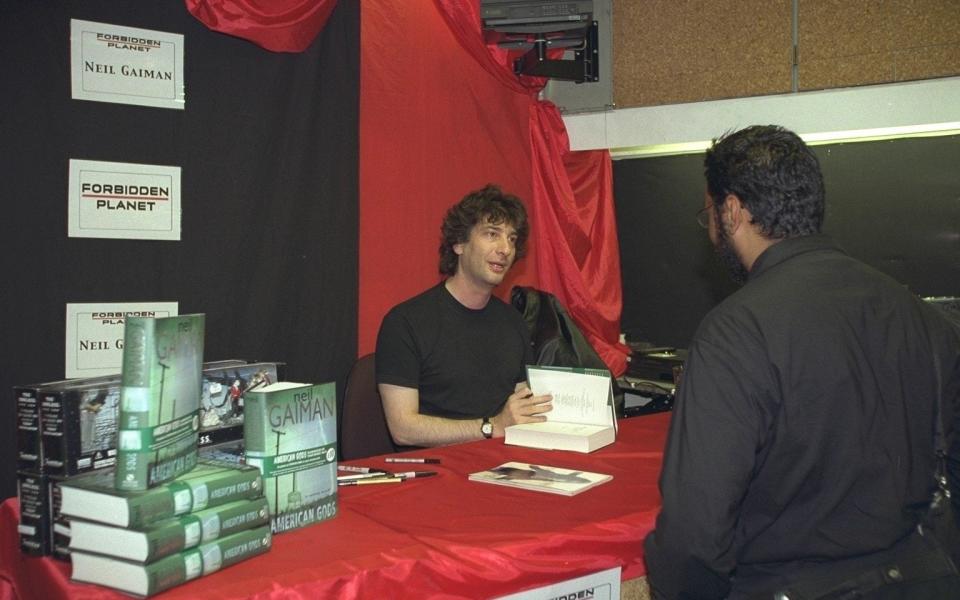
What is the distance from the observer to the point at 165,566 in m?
1.31

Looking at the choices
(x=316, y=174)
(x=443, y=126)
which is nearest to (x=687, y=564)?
(x=316, y=174)

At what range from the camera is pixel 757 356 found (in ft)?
4.64

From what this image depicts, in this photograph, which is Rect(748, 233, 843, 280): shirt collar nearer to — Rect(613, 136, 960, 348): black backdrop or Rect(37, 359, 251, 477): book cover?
Rect(37, 359, 251, 477): book cover

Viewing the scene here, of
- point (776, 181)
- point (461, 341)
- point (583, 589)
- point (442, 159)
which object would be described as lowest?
point (583, 589)

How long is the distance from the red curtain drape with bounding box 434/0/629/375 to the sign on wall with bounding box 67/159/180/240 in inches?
78.8

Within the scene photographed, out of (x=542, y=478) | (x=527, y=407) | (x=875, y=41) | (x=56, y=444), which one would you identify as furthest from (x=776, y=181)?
(x=875, y=41)

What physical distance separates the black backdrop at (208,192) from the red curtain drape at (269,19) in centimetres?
8

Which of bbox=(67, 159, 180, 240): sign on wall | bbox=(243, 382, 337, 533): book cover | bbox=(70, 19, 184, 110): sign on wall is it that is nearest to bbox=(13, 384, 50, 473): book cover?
bbox=(243, 382, 337, 533): book cover

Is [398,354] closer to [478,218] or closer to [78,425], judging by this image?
[478,218]

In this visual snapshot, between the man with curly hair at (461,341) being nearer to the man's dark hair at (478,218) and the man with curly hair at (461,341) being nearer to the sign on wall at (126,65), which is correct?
the man's dark hair at (478,218)

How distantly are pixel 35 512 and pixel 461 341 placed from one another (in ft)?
5.57

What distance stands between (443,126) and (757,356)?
Answer: 119 inches

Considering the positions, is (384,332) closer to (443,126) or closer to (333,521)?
(333,521)

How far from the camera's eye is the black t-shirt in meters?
2.87
